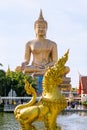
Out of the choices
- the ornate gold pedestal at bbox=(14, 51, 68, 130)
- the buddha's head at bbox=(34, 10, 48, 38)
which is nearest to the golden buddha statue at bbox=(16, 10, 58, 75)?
the buddha's head at bbox=(34, 10, 48, 38)

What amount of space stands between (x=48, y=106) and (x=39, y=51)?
3209 centimetres

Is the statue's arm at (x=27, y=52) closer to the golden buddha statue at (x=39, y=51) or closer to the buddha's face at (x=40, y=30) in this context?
the golden buddha statue at (x=39, y=51)

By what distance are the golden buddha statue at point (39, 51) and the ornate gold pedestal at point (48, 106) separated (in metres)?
31.2

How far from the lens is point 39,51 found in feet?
130

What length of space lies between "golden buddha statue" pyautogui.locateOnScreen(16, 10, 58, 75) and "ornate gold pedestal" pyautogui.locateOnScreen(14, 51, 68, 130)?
1228 inches

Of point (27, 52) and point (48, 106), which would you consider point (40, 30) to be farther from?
point (48, 106)

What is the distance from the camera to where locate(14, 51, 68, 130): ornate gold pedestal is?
7641mm

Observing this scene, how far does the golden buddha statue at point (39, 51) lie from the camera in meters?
39.4

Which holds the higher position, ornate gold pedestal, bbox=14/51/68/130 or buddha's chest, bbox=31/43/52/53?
buddha's chest, bbox=31/43/52/53

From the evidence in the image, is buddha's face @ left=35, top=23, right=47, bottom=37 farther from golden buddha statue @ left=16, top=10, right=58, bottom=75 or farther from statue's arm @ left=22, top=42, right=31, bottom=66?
statue's arm @ left=22, top=42, right=31, bottom=66

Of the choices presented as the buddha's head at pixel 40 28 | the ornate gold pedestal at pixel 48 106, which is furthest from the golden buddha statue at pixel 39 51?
the ornate gold pedestal at pixel 48 106

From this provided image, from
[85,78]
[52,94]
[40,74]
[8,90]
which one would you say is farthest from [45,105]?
[85,78]

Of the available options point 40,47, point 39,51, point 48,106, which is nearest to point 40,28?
point 40,47

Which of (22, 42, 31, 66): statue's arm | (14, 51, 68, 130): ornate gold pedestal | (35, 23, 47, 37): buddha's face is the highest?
(35, 23, 47, 37): buddha's face
